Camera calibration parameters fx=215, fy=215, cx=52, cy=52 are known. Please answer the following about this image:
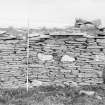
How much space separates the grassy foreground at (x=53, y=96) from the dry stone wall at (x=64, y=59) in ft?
1.31

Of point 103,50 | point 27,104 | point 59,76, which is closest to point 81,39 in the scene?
point 103,50

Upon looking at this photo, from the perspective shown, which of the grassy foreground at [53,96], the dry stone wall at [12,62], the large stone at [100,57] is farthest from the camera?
the large stone at [100,57]

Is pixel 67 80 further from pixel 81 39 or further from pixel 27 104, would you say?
pixel 27 104

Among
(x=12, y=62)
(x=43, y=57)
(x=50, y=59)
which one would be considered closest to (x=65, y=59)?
(x=50, y=59)

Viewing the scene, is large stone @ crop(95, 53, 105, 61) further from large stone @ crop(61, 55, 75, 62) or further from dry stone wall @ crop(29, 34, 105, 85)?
large stone @ crop(61, 55, 75, 62)

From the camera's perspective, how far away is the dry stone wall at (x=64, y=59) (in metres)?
7.45

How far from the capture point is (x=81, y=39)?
7.46m

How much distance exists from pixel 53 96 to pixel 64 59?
1463 millimetres

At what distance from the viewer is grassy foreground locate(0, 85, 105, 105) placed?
616 cm

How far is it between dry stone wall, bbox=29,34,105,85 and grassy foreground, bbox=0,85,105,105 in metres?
0.40

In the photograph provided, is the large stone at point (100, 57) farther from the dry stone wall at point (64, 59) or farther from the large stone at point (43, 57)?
the large stone at point (43, 57)

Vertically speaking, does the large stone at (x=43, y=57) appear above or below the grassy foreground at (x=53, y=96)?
above

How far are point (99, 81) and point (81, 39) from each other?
1623 millimetres

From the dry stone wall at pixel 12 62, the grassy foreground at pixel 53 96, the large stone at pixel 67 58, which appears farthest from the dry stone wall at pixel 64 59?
the grassy foreground at pixel 53 96
